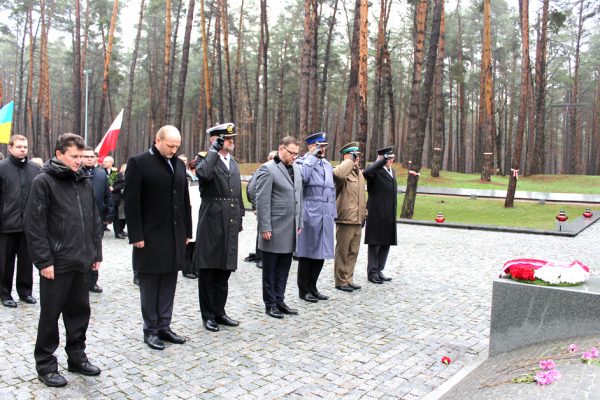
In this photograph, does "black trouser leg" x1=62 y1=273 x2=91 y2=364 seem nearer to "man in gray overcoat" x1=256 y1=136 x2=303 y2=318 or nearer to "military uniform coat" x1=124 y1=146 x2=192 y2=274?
"military uniform coat" x1=124 y1=146 x2=192 y2=274

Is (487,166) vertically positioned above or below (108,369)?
above

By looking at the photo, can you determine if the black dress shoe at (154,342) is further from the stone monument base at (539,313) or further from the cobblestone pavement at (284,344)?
the stone monument base at (539,313)

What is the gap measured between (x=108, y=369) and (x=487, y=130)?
2368 centimetres

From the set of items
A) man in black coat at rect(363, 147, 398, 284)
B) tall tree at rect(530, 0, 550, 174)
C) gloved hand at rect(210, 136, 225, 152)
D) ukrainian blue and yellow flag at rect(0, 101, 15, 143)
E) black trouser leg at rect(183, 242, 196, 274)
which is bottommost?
black trouser leg at rect(183, 242, 196, 274)

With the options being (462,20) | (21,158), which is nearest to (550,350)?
(21,158)

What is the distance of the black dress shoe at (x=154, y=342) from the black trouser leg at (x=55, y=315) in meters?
0.78

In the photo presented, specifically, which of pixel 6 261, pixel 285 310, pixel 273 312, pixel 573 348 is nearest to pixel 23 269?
pixel 6 261

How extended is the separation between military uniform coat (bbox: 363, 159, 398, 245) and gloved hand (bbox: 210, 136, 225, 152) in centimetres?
314

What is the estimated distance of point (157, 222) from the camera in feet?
17.0

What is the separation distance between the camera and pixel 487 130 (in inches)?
1002

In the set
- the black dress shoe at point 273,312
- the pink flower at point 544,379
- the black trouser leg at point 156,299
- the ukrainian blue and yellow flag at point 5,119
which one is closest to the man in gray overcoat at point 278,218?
the black dress shoe at point 273,312

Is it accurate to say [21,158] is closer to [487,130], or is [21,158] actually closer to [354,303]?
[354,303]

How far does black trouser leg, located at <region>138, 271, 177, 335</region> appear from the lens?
209 inches

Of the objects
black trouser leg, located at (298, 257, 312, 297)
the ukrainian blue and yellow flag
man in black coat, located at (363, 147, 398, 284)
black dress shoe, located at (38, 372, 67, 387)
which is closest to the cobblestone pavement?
black dress shoe, located at (38, 372, 67, 387)
